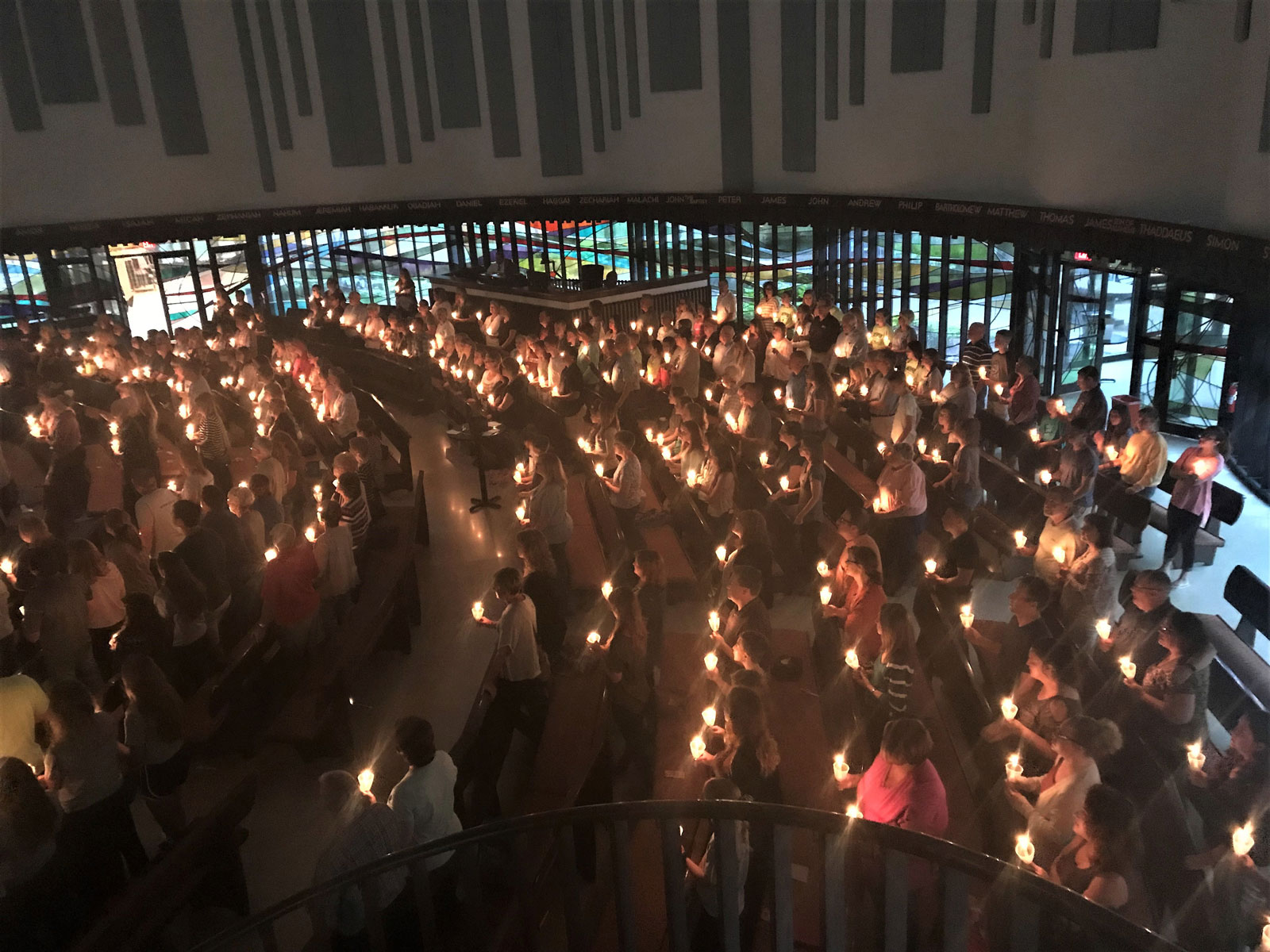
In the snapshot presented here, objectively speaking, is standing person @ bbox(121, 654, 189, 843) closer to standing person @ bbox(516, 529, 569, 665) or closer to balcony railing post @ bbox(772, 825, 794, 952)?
standing person @ bbox(516, 529, 569, 665)

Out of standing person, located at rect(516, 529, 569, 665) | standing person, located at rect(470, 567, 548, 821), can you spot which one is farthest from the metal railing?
standing person, located at rect(516, 529, 569, 665)

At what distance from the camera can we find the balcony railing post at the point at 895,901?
271 centimetres

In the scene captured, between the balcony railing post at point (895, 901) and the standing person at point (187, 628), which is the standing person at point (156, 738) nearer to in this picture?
the standing person at point (187, 628)

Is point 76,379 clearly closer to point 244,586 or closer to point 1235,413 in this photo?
point 244,586

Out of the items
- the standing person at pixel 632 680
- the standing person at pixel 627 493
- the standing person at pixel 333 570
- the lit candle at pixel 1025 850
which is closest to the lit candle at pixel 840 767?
the lit candle at pixel 1025 850

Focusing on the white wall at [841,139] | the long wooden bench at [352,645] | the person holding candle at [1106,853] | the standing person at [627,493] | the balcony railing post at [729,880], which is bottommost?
the long wooden bench at [352,645]

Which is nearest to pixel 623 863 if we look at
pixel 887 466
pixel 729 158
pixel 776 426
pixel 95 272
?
pixel 887 466

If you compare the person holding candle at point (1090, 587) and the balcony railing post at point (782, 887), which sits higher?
the balcony railing post at point (782, 887)

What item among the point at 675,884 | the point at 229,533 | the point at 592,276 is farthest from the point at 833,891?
the point at 592,276

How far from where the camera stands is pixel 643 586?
19.3 ft

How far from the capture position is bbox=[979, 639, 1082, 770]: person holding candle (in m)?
4.38

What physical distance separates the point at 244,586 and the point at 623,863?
4450 mm

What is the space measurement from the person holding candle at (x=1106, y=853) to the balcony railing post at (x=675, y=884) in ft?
4.51

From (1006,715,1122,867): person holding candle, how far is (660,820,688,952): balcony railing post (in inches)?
67.2
